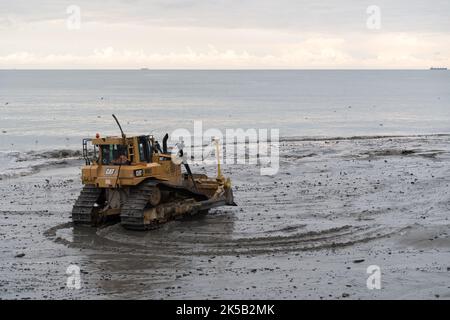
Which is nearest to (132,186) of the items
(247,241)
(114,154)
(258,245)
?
(114,154)

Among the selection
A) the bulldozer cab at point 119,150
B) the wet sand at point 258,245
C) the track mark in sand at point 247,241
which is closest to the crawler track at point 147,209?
the wet sand at point 258,245

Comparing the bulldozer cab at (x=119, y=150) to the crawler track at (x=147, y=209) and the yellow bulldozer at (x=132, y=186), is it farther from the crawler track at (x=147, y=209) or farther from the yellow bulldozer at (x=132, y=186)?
the crawler track at (x=147, y=209)

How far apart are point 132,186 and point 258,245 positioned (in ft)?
14.1

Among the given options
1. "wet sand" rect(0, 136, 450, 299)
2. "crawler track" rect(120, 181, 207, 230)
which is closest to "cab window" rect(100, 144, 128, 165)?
"crawler track" rect(120, 181, 207, 230)

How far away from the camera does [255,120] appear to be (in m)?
84.1

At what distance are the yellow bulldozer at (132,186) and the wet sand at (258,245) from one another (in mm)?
472

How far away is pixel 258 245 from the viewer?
1900cm

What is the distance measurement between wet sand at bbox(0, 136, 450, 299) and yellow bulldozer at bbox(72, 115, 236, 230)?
1.55 feet

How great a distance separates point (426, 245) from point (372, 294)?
4.85m

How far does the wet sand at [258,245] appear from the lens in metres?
15.1

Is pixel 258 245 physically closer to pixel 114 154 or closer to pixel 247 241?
pixel 247 241

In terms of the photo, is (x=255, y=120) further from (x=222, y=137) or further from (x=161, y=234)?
(x=161, y=234)

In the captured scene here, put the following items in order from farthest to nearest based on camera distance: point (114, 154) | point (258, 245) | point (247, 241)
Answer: point (114, 154) < point (247, 241) < point (258, 245)

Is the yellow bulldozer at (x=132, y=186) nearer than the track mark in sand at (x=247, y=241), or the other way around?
the track mark in sand at (x=247, y=241)
